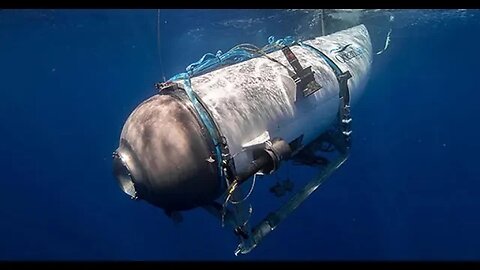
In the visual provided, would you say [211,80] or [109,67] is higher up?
[211,80]

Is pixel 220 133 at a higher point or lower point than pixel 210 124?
lower

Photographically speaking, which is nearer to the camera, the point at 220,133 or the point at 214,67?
the point at 220,133

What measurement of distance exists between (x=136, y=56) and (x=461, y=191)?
22934 mm

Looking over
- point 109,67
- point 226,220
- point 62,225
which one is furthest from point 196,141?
point 109,67

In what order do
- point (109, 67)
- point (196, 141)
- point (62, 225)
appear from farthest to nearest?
point (109, 67) → point (62, 225) → point (196, 141)

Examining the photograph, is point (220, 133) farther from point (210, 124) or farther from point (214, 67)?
point (214, 67)

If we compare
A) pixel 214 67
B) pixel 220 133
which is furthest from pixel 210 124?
pixel 214 67

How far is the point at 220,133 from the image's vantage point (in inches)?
162

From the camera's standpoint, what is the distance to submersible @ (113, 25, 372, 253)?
3.99 m

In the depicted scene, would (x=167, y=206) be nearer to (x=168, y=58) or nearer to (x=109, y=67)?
(x=168, y=58)

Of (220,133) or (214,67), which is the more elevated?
(214,67)

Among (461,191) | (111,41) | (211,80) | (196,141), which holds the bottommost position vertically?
(461,191)

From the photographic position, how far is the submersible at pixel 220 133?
3.99 m

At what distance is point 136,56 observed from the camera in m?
29.7
